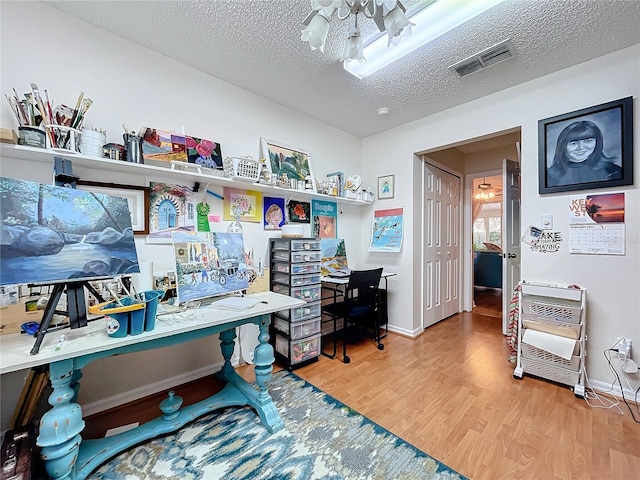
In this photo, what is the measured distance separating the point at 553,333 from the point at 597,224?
91cm

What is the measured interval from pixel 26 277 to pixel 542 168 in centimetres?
336

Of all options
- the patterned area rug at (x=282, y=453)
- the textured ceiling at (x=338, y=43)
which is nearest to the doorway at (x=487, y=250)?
the textured ceiling at (x=338, y=43)

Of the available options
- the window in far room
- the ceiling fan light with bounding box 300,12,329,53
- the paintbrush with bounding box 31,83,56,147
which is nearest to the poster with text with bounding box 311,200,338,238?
the ceiling fan light with bounding box 300,12,329,53

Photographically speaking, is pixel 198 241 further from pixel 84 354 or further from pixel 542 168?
pixel 542 168

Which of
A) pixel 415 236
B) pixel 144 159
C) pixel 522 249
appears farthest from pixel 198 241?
pixel 522 249

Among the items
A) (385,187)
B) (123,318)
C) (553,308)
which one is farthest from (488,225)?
(123,318)

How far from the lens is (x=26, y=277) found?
1.03 m

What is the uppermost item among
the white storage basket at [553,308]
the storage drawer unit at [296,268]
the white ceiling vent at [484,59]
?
the white ceiling vent at [484,59]

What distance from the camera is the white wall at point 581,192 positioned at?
185 centimetres

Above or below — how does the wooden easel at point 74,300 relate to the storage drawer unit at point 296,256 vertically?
below

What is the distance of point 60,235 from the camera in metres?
1.14

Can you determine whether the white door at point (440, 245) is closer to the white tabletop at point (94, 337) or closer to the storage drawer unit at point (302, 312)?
the storage drawer unit at point (302, 312)

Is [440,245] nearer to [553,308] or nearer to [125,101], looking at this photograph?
[553,308]

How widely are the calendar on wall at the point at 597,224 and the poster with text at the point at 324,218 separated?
2149mm
